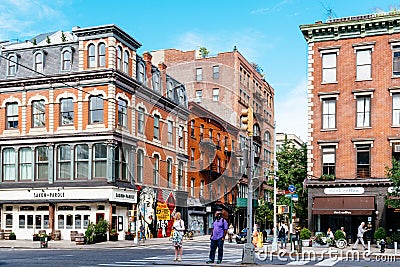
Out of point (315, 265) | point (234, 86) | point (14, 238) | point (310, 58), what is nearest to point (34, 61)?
point (14, 238)

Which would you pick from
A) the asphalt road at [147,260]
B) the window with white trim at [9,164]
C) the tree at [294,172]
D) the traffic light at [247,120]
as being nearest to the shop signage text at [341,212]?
the tree at [294,172]

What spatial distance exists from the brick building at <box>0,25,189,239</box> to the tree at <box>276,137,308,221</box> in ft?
39.1

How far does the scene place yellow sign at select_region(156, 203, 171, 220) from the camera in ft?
177

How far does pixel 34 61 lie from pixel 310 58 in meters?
22.2

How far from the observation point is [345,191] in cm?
4097

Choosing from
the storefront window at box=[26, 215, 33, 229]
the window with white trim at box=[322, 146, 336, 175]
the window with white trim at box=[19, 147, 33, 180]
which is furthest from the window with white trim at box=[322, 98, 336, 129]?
the storefront window at box=[26, 215, 33, 229]

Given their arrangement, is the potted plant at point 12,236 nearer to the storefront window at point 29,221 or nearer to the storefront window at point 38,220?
the storefront window at point 29,221

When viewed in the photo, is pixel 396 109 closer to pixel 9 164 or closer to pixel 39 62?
pixel 39 62

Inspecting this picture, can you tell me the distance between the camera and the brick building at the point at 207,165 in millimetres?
62688

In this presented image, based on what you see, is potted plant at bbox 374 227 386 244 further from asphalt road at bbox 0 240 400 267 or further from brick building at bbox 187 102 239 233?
brick building at bbox 187 102 239 233

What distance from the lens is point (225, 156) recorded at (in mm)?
72125

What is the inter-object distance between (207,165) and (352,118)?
28789mm

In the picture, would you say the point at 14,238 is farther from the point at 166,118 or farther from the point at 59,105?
the point at 166,118

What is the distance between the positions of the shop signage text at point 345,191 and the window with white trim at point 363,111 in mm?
4462
